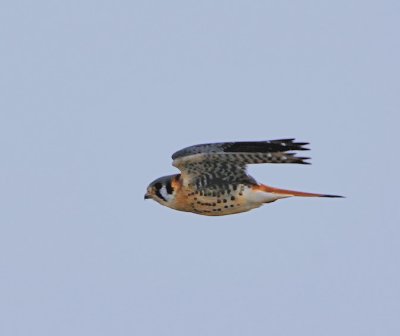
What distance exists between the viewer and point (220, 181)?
50.0 ft

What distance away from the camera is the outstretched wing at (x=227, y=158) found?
14.1m

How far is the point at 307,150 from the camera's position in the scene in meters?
13.9

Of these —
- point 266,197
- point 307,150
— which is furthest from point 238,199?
point 307,150

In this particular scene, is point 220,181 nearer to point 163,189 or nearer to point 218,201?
point 218,201

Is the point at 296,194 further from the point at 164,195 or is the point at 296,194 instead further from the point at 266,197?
the point at 164,195

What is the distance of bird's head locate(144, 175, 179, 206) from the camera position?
15.7 meters

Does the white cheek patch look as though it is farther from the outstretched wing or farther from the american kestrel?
the outstretched wing

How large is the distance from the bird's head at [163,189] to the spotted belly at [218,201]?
174mm

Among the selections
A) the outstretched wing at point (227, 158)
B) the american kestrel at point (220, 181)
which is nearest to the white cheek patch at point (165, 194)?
the american kestrel at point (220, 181)

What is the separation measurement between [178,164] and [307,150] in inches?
72.8

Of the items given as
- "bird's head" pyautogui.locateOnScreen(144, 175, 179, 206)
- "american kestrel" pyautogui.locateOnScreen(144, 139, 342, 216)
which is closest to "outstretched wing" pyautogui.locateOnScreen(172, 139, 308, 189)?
"american kestrel" pyautogui.locateOnScreen(144, 139, 342, 216)

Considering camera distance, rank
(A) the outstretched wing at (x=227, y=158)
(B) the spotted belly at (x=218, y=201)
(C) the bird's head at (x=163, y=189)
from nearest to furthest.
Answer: (A) the outstretched wing at (x=227, y=158) < (B) the spotted belly at (x=218, y=201) < (C) the bird's head at (x=163, y=189)

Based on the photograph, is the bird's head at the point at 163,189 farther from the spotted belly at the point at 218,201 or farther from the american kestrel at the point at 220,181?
the spotted belly at the point at 218,201

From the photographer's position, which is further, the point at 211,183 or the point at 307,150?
the point at 211,183
